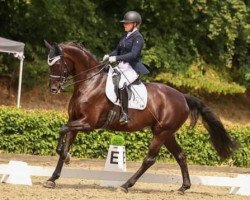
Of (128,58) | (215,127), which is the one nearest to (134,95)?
(128,58)

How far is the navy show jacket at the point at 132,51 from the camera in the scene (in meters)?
11.6

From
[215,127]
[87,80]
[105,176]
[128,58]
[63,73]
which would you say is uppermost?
[128,58]

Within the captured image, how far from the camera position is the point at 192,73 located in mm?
26000

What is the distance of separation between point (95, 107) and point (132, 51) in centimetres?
111

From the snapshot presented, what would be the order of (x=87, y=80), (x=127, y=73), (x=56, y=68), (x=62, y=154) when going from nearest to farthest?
(x=62, y=154) < (x=56, y=68) < (x=87, y=80) < (x=127, y=73)

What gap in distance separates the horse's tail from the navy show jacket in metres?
1.28

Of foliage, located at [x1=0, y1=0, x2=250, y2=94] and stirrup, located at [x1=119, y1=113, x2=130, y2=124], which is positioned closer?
stirrup, located at [x1=119, y1=113, x2=130, y2=124]

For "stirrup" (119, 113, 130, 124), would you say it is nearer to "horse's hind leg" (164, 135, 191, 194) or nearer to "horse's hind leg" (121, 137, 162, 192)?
"horse's hind leg" (121, 137, 162, 192)

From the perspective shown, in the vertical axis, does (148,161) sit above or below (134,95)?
below

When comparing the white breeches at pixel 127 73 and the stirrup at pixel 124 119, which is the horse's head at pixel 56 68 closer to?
the white breeches at pixel 127 73

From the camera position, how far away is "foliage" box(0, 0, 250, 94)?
2406 centimetres

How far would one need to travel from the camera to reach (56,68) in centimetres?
1132

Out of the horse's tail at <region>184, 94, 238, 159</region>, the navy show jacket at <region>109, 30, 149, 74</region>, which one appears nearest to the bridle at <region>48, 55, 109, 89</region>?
the navy show jacket at <region>109, 30, 149, 74</region>

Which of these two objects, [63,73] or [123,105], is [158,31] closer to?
[123,105]
